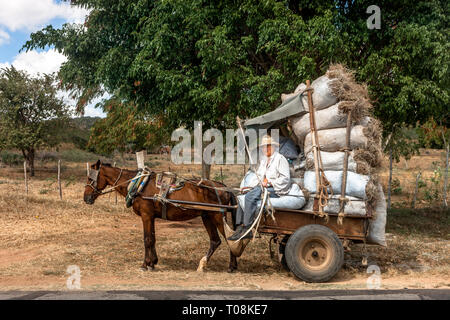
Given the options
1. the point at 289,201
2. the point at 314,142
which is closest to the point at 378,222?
the point at 289,201

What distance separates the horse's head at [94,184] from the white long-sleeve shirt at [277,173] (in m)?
3.08

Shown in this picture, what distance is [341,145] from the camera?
7086 millimetres

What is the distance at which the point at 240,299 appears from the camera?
566 cm

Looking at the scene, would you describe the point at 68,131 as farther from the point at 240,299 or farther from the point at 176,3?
the point at 240,299

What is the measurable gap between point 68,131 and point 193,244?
2044cm

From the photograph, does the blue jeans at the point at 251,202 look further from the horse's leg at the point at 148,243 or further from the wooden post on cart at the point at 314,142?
the horse's leg at the point at 148,243

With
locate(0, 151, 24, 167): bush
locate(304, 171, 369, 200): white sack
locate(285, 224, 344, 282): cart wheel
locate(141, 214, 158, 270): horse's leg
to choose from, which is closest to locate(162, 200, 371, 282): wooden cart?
locate(285, 224, 344, 282): cart wheel

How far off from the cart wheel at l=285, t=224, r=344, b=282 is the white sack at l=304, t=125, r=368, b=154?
135 cm

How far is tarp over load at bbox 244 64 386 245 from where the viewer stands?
6.82 meters

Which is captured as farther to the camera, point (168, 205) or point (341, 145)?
point (168, 205)

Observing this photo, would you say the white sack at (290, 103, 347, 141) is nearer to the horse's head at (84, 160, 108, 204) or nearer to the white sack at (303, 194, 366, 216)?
the white sack at (303, 194, 366, 216)

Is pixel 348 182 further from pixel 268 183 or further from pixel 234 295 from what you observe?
pixel 234 295

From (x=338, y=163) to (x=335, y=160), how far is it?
69 millimetres
